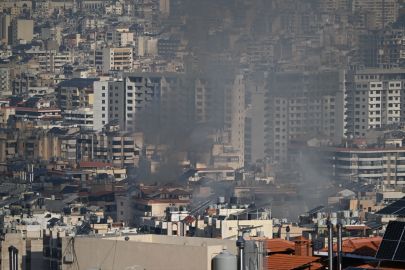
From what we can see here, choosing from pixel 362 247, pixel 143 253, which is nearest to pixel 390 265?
pixel 362 247

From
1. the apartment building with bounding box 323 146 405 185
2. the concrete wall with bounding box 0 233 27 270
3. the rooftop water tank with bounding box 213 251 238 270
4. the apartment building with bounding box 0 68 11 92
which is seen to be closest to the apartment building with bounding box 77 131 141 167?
the apartment building with bounding box 323 146 405 185

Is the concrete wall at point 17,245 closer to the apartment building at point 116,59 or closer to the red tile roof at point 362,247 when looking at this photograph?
the red tile roof at point 362,247

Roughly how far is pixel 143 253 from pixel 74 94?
74220 mm

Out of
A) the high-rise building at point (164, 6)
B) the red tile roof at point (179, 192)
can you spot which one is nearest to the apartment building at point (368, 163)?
the red tile roof at point (179, 192)

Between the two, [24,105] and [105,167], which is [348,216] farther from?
[24,105]

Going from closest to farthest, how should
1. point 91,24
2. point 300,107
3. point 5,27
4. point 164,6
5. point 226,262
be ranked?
point 226,262
point 300,107
point 164,6
point 5,27
point 91,24

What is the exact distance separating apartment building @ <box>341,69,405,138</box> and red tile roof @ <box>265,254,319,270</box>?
62.1 m

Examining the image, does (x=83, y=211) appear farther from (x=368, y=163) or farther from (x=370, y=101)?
(x=370, y=101)

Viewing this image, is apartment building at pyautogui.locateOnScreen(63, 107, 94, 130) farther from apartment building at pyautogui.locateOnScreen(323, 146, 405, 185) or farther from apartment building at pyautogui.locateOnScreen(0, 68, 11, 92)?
apartment building at pyautogui.locateOnScreen(323, 146, 405, 185)

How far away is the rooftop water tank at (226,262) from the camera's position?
1335cm

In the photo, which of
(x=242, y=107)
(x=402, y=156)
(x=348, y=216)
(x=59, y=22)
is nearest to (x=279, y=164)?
(x=402, y=156)

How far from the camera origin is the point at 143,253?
14523mm

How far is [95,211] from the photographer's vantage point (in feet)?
138

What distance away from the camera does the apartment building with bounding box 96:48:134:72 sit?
331 feet
